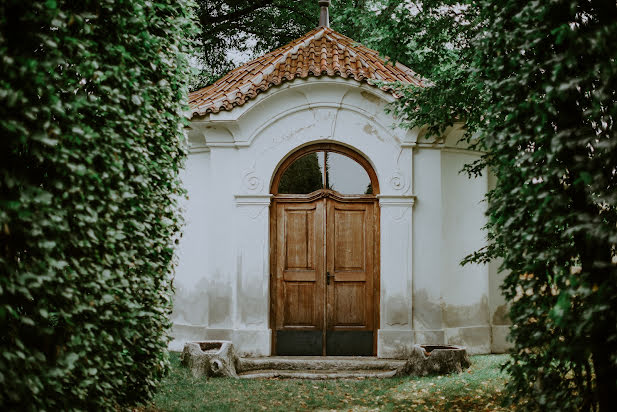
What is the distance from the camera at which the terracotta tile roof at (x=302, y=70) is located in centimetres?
952

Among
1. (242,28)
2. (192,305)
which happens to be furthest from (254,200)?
(242,28)

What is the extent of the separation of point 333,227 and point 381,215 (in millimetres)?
844

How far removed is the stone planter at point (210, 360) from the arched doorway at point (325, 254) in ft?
4.06

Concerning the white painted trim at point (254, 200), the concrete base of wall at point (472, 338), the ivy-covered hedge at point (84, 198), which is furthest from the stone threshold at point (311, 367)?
the ivy-covered hedge at point (84, 198)

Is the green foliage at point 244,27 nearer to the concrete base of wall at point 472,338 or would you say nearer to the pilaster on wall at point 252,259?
the pilaster on wall at point 252,259

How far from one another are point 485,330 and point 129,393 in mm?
6745

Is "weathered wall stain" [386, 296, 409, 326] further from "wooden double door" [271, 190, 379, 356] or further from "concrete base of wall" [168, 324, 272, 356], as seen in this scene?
"concrete base of wall" [168, 324, 272, 356]

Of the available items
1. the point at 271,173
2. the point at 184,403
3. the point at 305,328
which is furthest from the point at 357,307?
the point at 184,403

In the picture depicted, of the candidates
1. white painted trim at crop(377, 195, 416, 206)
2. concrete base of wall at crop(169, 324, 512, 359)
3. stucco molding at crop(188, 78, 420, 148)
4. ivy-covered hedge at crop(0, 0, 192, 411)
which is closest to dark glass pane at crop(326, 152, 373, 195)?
white painted trim at crop(377, 195, 416, 206)

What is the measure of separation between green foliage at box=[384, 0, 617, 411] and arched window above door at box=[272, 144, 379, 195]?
532cm

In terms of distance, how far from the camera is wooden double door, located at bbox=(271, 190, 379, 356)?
31.9ft

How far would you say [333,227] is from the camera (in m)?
9.86

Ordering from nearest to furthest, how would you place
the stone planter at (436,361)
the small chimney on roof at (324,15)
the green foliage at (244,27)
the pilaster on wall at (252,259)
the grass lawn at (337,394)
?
the grass lawn at (337,394) < the stone planter at (436,361) < the pilaster on wall at (252,259) < the small chimney on roof at (324,15) < the green foliage at (244,27)

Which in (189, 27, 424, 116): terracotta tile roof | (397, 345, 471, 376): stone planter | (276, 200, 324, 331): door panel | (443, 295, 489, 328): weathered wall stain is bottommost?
(397, 345, 471, 376): stone planter
